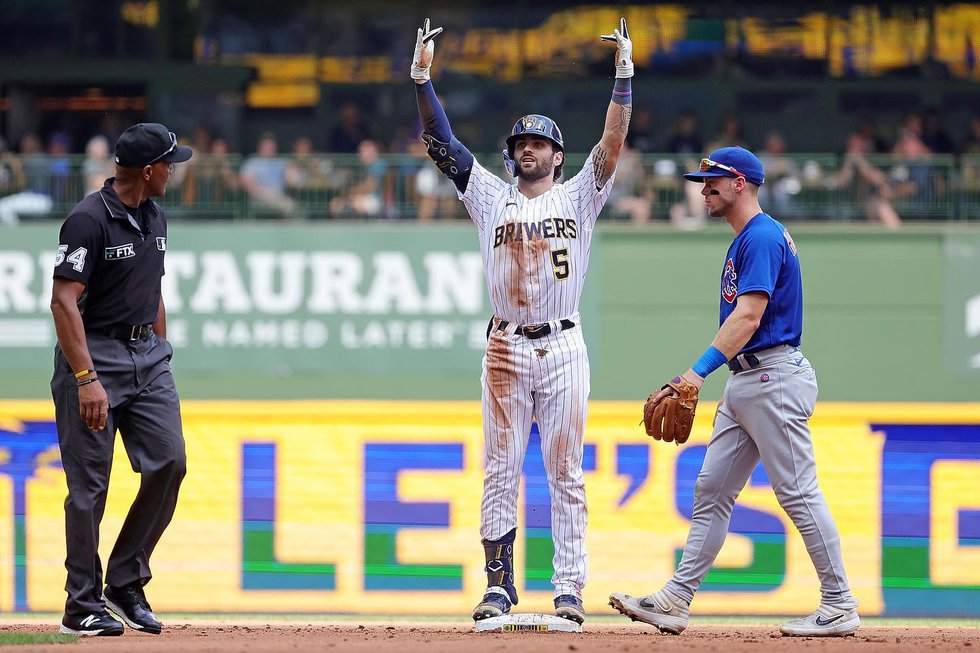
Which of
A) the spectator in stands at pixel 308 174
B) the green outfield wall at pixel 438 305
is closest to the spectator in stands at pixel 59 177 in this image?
the green outfield wall at pixel 438 305

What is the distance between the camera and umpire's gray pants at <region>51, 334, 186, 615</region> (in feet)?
19.4

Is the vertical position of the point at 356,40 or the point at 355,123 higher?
the point at 356,40

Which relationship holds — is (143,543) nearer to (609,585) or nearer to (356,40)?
(609,585)

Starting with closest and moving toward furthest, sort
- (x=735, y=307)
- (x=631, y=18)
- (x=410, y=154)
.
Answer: (x=735, y=307) → (x=410, y=154) → (x=631, y=18)

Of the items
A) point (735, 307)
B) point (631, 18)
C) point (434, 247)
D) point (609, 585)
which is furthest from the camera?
point (631, 18)

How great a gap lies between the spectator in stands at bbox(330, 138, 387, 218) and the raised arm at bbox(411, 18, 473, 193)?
890cm

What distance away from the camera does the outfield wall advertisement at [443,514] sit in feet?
31.7

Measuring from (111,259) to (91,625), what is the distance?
4.97 feet

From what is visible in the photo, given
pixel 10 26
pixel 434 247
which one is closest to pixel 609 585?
pixel 434 247

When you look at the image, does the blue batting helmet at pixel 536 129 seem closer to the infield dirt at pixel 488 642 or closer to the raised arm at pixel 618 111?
the raised arm at pixel 618 111

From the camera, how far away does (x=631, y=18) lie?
1692 cm

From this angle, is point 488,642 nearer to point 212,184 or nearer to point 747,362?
point 747,362

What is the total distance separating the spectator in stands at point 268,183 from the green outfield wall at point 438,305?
1.12 feet

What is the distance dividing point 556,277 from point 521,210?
343 mm
